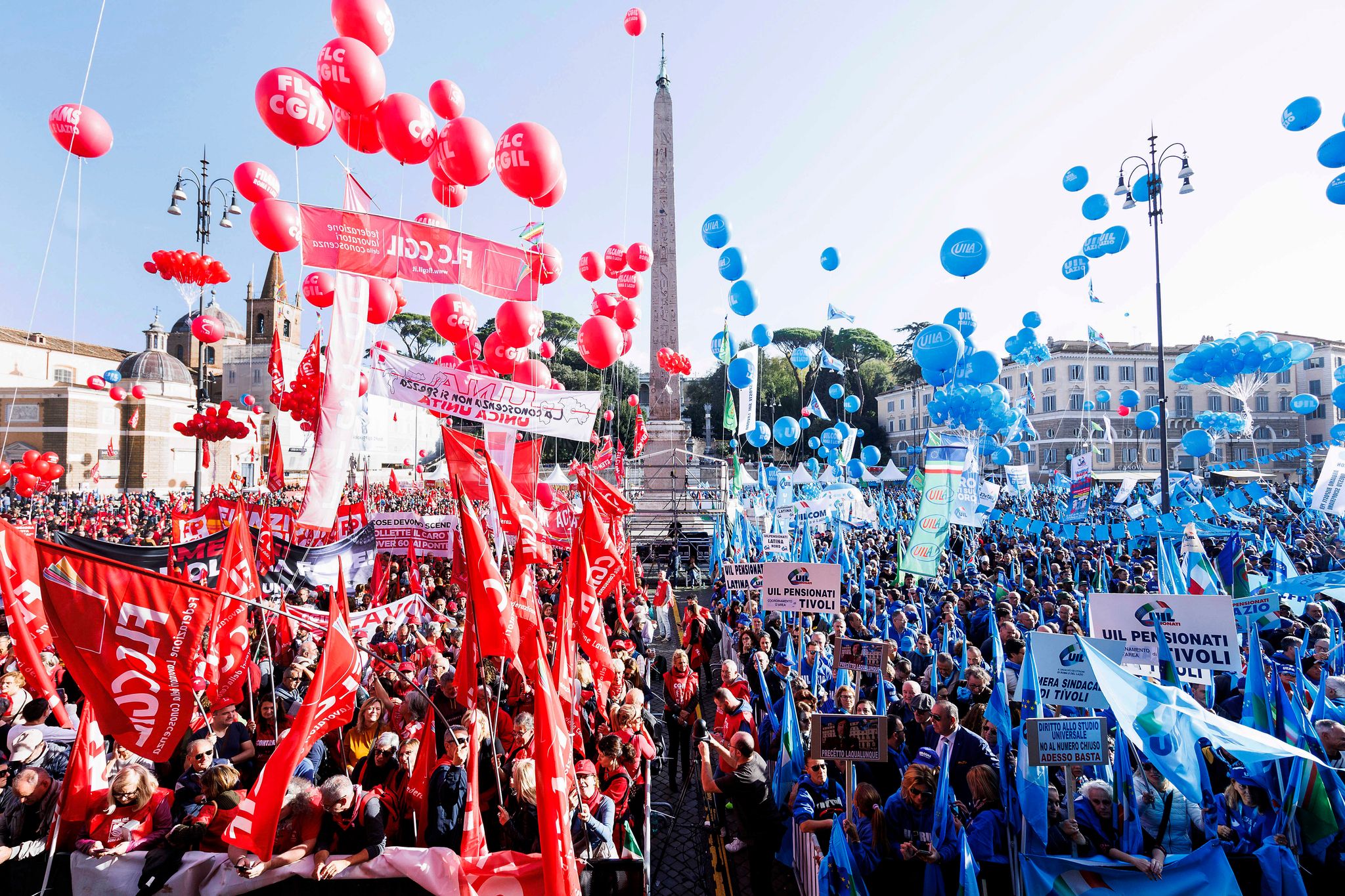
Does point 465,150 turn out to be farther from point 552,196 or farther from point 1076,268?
point 1076,268

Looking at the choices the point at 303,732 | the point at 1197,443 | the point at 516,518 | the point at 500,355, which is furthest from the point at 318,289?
the point at 1197,443

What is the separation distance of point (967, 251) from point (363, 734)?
11830 millimetres

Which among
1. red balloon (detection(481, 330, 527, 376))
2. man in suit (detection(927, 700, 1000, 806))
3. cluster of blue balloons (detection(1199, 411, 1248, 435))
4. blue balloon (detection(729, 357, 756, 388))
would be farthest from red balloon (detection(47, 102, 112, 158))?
cluster of blue balloons (detection(1199, 411, 1248, 435))

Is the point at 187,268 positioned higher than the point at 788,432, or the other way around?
the point at 187,268

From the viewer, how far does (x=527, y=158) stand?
797 cm

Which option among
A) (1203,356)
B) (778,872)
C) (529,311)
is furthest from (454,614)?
(1203,356)

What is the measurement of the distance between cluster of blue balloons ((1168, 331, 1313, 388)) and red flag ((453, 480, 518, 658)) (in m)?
19.6

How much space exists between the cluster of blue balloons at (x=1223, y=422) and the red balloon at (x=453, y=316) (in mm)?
27546

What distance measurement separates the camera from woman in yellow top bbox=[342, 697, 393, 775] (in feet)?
18.1

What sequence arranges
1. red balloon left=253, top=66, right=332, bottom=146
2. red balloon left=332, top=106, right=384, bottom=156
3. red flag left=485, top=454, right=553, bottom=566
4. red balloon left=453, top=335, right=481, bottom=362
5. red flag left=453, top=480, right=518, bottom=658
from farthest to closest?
1. red balloon left=453, top=335, right=481, bottom=362
2. red balloon left=332, top=106, right=384, bottom=156
3. red balloon left=253, top=66, right=332, bottom=146
4. red flag left=485, top=454, right=553, bottom=566
5. red flag left=453, top=480, right=518, bottom=658

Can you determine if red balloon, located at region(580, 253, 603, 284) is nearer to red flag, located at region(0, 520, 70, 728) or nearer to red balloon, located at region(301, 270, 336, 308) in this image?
red balloon, located at region(301, 270, 336, 308)

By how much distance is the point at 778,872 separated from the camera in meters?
5.61

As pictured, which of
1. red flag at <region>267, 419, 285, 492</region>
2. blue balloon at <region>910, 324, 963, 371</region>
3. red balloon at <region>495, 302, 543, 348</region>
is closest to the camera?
red balloon at <region>495, 302, 543, 348</region>

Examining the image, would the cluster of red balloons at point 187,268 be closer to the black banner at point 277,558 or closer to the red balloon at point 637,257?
the black banner at point 277,558
